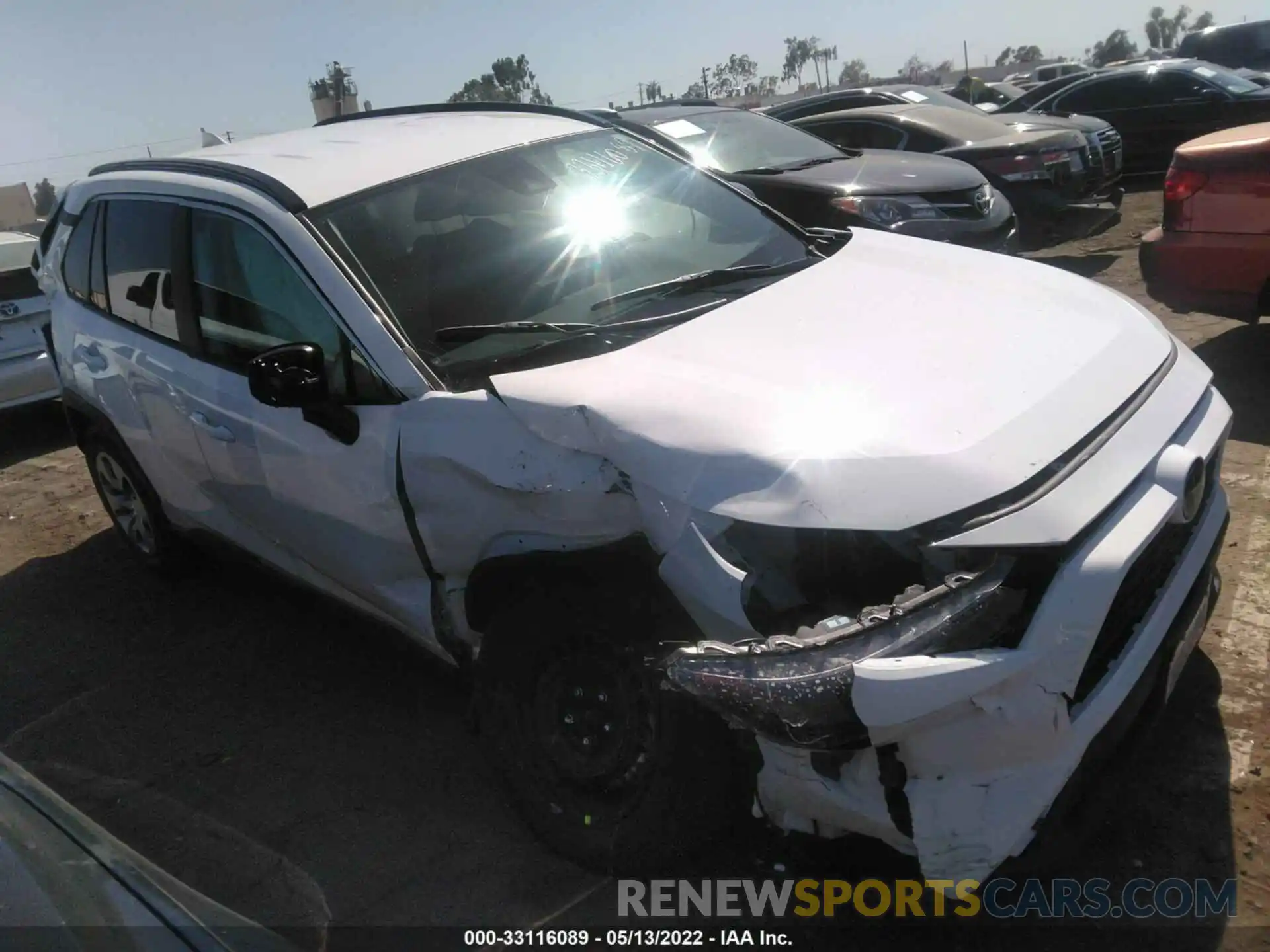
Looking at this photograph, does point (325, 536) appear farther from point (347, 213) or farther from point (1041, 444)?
point (1041, 444)

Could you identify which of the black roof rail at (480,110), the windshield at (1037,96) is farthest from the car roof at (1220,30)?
the black roof rail at (480,110)

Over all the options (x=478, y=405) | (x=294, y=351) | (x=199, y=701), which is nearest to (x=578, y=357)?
(x=478, y=405)

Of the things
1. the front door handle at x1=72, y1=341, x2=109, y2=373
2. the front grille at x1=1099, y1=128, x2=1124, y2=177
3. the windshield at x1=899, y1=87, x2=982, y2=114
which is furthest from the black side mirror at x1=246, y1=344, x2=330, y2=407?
the windshield at x1=899, y1=87, x2=982, y2=114

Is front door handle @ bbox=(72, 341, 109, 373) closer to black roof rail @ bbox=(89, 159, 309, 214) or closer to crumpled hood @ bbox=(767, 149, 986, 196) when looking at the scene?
black roof rail @ bbox=(89, 159, 309, 214)

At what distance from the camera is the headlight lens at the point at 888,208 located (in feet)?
23.1

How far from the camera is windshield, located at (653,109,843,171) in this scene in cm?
776

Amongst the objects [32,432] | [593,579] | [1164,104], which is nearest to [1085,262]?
[1164,104]

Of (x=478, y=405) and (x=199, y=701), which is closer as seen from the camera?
(x=478, y=405)

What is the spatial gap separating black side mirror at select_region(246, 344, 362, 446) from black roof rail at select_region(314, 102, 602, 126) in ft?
5.51

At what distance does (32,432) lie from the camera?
330 inches

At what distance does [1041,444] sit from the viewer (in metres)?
2.21

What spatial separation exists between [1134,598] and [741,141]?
21.0 ft

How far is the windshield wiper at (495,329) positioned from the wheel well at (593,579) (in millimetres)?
655

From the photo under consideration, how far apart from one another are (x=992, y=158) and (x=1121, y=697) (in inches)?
299
